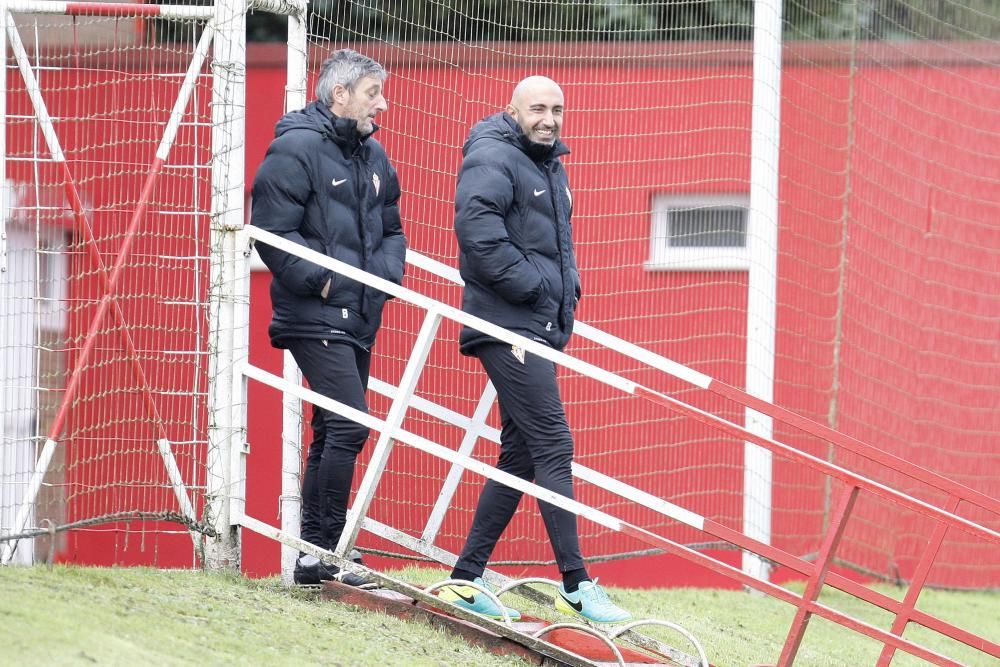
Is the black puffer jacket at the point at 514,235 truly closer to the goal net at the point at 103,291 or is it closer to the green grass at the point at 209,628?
the green grass at the point at 209,628

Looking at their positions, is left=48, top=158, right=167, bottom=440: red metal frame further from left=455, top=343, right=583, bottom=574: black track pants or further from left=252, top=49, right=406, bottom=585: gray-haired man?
left=455, top=343, right=583, bottom=574: black track pants

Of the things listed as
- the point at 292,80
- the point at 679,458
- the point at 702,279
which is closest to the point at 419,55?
the point at 292,80

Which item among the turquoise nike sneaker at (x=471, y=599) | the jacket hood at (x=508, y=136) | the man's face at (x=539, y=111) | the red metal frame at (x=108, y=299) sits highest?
the man's face at (x=539, y=111)

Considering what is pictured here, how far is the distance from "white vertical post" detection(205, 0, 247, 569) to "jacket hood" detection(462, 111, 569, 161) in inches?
38.3

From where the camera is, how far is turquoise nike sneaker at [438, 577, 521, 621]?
533 cm

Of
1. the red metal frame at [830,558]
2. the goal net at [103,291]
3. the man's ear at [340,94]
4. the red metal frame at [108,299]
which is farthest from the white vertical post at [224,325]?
the red metal frame at [830,558]

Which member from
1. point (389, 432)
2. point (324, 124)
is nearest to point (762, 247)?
point (324, 124)

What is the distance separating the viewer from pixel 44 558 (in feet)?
18.7

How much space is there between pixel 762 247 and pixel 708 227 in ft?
1.72

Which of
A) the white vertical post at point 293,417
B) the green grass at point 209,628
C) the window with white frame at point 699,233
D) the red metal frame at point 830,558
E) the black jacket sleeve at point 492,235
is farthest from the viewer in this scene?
the window with white frame at point 699,233

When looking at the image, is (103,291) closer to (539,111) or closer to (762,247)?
(539,111)

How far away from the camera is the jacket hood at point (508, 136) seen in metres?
5.36

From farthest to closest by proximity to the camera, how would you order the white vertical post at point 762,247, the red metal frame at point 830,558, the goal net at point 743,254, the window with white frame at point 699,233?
the window with white frame at point 699,233
the white vertical post at point 762,247
the goal net at point 743,254
the red metal frame at point 830,558

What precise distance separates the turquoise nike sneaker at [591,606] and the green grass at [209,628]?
1.05 feet
